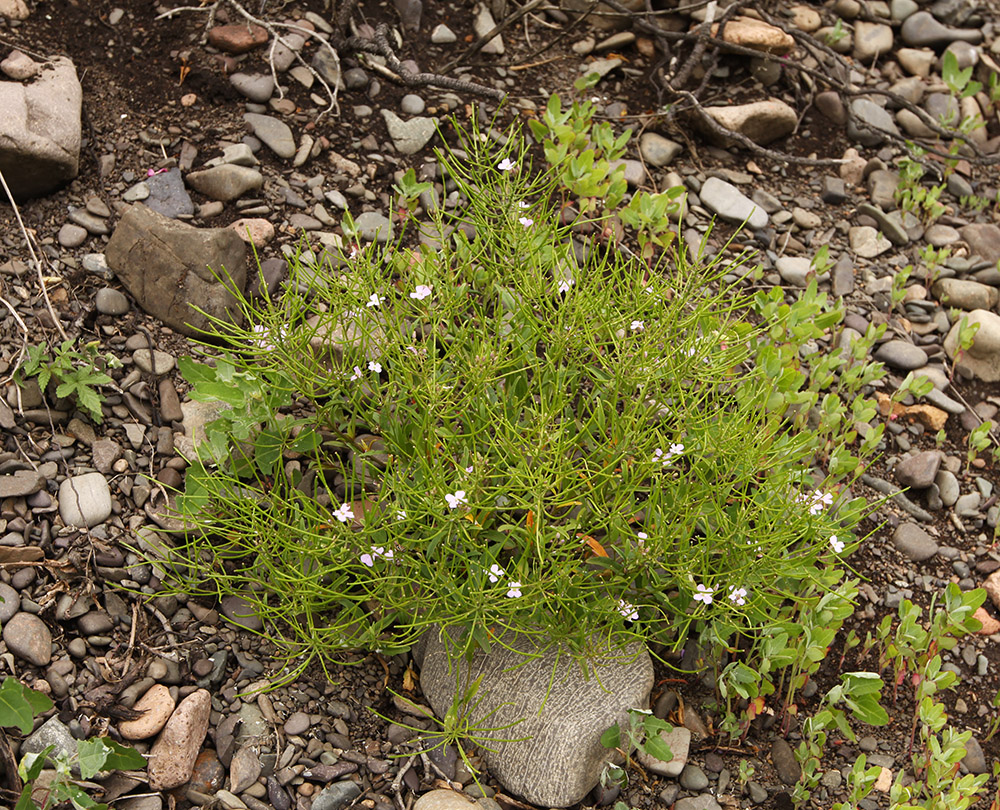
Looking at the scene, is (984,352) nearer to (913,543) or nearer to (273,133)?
(913,543)

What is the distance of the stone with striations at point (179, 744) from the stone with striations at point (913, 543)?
95.0 inches

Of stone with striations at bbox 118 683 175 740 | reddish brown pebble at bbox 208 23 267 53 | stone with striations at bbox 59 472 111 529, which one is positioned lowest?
stone with striations at bbox 118 683 175 740

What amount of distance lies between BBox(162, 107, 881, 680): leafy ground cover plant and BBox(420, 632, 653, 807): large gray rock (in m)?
0.10

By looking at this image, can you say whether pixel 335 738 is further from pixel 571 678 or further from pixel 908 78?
pixel 908 78

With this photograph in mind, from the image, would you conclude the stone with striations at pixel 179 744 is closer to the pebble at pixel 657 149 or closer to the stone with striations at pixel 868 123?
the pebble at pixel 657 149

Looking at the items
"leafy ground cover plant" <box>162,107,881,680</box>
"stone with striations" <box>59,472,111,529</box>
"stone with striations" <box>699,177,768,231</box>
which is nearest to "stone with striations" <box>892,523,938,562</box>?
"leafy ground cover plant" <box>162,107,881,680</box>

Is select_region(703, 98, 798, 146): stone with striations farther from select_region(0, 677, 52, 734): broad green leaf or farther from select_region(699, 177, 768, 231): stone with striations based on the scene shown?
select_region(0, 677, 52, 734): broad green leaf

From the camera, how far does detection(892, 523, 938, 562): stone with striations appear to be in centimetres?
340

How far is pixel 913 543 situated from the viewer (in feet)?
11.2

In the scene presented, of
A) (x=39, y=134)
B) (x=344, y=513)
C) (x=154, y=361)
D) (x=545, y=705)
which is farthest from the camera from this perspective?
(x=39, y=134)

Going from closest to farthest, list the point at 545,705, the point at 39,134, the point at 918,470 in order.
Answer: the point at 545,705
the point at 39,134
the point at 918,470

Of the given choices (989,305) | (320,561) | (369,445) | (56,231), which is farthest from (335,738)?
(989,305)

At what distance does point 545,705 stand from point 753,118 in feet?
9.99

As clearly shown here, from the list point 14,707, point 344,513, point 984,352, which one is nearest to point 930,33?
point 984,352
